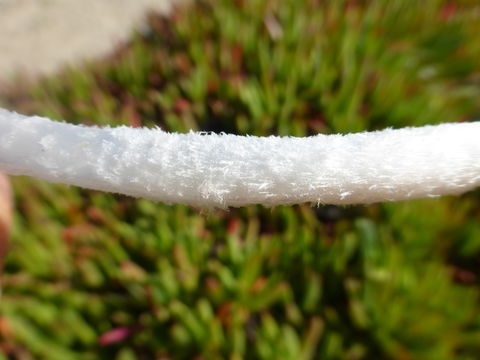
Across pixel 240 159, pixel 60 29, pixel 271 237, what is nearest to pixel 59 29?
pixel 60 29

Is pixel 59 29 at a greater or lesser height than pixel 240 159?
greater

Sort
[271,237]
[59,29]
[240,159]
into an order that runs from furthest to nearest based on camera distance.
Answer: [59,29] < [271,237] < [240,159]

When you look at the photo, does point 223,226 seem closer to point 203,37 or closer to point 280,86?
point 280,86

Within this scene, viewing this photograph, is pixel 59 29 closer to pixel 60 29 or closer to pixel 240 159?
pixel 60 29

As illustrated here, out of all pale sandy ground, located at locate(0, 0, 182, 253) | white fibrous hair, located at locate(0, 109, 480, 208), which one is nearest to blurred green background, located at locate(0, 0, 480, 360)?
white fibrous hair, located at locate(0, 109, 480, 208)

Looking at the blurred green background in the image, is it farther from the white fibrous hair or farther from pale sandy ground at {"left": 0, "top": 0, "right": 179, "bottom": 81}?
pale sandy ground at {"left": 0, "top": 0, "right": 179, "bottom": 81}

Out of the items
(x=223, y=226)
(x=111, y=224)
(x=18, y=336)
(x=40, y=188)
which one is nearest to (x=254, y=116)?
(x=223, y=226)
